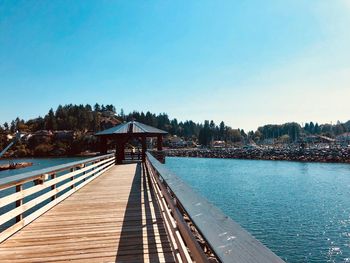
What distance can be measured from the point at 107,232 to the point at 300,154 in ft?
281

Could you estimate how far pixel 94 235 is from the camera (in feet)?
16.8

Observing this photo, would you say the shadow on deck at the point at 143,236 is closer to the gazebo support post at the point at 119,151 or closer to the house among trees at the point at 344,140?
the gazebo support post at the point at 119,151

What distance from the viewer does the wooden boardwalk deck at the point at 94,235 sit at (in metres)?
4.12

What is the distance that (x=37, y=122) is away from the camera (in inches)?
6506

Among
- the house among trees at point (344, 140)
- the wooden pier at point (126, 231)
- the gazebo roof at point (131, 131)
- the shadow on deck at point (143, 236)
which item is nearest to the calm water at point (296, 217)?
the gazebo roof at point (131, 131)

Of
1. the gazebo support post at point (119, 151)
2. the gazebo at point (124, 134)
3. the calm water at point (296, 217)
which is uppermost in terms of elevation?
the gazebo at point (124, 134)

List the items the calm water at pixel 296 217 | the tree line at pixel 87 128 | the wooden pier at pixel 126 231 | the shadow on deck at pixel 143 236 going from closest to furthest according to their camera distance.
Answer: the wooden pier at pixel 126 231 < the shadow on deck at pixel 143 236 < the calm water at pixel 296 217 < the tree line at pixel 87 128

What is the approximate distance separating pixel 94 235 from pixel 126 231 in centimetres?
52

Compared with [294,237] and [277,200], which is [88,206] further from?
[277,200]

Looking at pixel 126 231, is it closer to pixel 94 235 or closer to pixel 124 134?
pixel 94 235

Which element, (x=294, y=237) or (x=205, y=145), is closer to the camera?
(x=294, y=237)

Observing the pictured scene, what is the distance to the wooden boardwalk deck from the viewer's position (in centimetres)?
412

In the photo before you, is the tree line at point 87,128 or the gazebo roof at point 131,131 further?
the tree line at point 87,128

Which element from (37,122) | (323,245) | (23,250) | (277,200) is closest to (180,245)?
(23,250)
